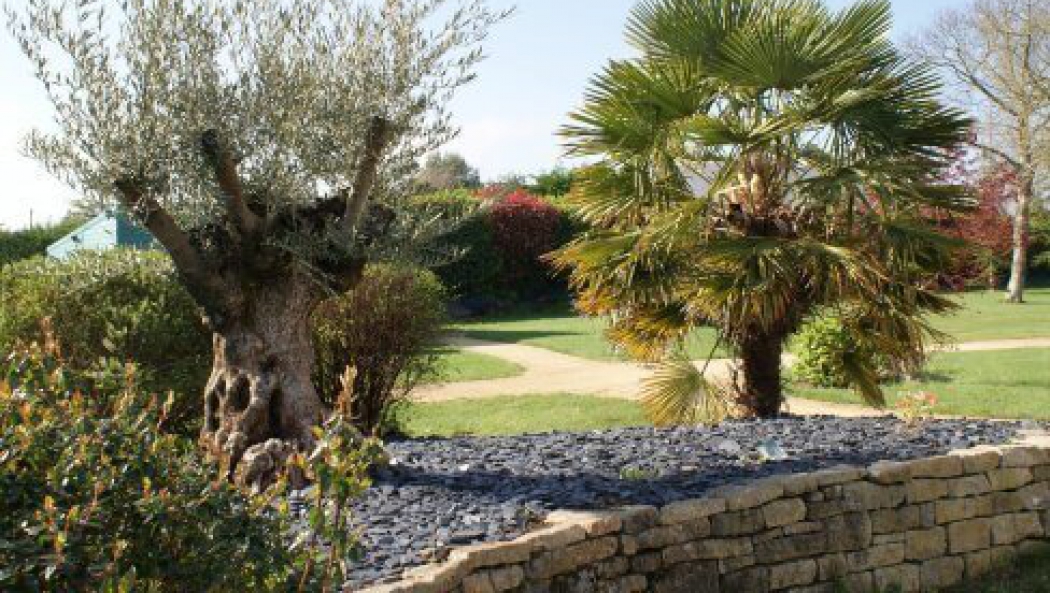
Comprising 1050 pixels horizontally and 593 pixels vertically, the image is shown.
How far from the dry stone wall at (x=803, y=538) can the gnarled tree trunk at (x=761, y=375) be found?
6.34 ft

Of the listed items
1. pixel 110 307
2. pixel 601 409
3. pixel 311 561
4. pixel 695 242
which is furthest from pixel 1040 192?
pixel 311 561

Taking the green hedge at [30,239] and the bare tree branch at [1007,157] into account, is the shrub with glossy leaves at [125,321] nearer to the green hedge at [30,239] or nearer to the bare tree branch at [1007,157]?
the green hedge at [30,239]

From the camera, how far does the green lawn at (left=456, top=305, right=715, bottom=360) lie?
16.4 metres

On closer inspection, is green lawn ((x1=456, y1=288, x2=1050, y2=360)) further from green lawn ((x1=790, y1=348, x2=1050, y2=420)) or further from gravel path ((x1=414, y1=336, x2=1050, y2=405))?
green lawn ((x1=790, y1=348, x2=1050, y2=420))

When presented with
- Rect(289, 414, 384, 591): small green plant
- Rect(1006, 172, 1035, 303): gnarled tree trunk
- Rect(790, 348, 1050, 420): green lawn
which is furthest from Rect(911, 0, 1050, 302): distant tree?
Rect(289, 414, 384, 591): small green plant

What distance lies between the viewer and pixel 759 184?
24.9 feet

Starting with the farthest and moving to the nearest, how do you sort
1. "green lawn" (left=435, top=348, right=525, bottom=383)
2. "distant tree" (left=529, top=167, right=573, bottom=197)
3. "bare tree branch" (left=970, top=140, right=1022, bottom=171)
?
"distant tree" (left=529, top=167, right=573, bottom=197), "bare tree branch" (left=970, top=140, right=1022, bottom=171), "green lawn" (left=435, top=348, right=525, bottom=383)

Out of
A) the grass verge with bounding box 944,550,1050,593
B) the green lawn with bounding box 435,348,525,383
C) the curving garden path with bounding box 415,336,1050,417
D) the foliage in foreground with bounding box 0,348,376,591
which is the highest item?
the foliage in foreground with bounding box 0,348,376,591

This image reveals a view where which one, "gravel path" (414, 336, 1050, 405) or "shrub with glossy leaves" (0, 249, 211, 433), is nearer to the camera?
"shrub with glossy leaves" (0, 249, 211, 433)

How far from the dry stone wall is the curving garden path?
388 cm

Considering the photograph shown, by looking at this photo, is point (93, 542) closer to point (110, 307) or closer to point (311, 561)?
point (311, 561)

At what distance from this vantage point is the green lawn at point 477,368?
534 inches

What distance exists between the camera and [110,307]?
7.02 m

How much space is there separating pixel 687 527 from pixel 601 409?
5.93 m
